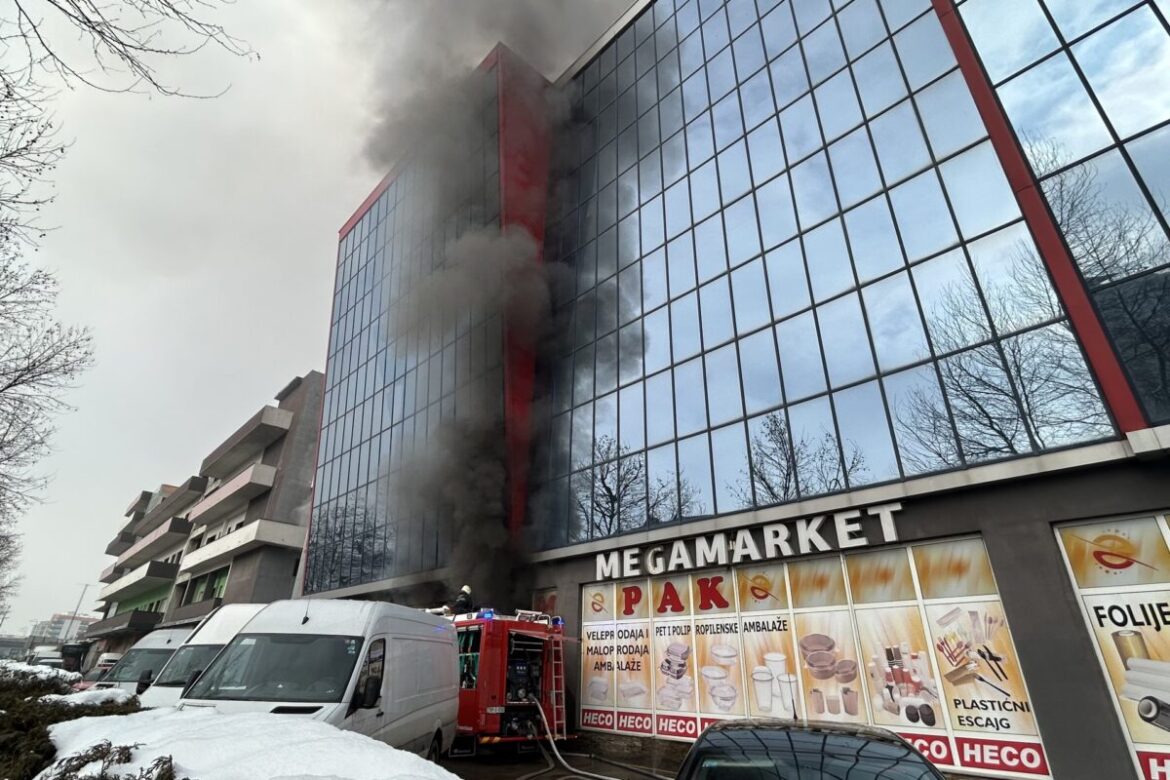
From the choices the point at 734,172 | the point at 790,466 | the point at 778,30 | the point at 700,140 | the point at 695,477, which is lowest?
the point at 790,466

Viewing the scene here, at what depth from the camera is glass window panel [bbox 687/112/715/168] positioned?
14.2m

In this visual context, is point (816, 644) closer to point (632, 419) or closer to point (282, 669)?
point (632, 419)

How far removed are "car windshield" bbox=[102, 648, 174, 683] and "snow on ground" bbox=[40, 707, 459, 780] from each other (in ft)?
35.6

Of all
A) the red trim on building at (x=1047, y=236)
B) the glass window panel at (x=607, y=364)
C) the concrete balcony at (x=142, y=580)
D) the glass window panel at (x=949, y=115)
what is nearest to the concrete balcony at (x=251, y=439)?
the concrete balcony at (x=142, y=580)

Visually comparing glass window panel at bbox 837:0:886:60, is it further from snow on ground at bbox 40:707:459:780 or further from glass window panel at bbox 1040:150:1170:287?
snow on ground at bbox 40:707:459:780

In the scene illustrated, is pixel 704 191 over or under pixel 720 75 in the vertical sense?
under

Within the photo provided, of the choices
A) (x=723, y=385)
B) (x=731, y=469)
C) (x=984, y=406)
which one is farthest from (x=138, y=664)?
(x=984, y=406)

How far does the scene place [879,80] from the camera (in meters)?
10.8

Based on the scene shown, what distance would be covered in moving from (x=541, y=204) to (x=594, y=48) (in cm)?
597

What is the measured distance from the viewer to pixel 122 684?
10.7m

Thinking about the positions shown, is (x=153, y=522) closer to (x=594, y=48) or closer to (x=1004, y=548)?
(x=594, y=48)

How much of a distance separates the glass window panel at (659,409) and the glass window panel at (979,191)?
20.4 ft

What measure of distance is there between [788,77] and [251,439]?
33.5 meters

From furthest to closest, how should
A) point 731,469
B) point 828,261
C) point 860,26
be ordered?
1. point 860,26
2. point 731,469
3. point 828,261
